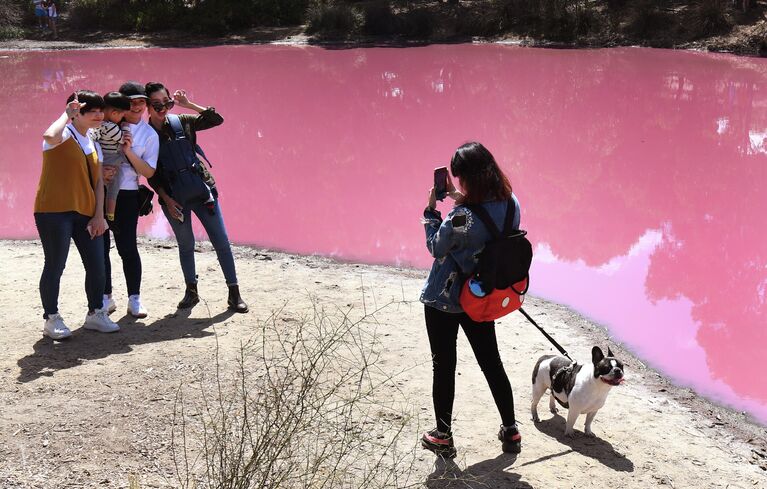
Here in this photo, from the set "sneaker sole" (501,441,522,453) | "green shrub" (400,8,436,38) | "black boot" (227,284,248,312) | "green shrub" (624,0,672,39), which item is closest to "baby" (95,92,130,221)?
"black boot" (227,284,248,312)

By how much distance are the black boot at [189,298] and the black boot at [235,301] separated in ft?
0.76

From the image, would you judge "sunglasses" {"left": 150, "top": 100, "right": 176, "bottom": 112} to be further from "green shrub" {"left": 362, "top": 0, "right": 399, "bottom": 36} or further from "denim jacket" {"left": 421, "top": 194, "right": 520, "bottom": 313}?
"green shrub" {"left": 362, "top": 0, "right": 399, "bottom": 36}

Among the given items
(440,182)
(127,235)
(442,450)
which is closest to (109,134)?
(127,235)

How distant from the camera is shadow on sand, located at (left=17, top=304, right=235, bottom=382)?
197 inches

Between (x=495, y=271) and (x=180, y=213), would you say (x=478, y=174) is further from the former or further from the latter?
(x=180, y=213)

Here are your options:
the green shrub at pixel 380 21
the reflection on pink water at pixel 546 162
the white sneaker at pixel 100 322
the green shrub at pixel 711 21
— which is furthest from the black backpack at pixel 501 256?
the green shrub at pixel 380 21

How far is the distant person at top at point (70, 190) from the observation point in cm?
497

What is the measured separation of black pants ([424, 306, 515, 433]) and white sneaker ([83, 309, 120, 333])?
2.31 meters

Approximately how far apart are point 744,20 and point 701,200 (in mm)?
12829

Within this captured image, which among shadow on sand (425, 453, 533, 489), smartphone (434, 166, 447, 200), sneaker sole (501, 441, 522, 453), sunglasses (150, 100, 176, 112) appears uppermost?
sunglasses (150, 100, 176, 112)

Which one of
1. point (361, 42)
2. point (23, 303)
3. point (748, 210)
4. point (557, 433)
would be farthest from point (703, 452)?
point (361, 42)

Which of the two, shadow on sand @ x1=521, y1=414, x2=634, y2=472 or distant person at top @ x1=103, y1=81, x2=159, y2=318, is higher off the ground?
distant person at top @ x1=103, y1=81, x2=159, y2=318

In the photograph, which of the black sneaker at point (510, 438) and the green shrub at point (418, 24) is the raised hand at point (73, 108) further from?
the green shrub at point (418, 24)

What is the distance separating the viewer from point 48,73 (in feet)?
62.8
